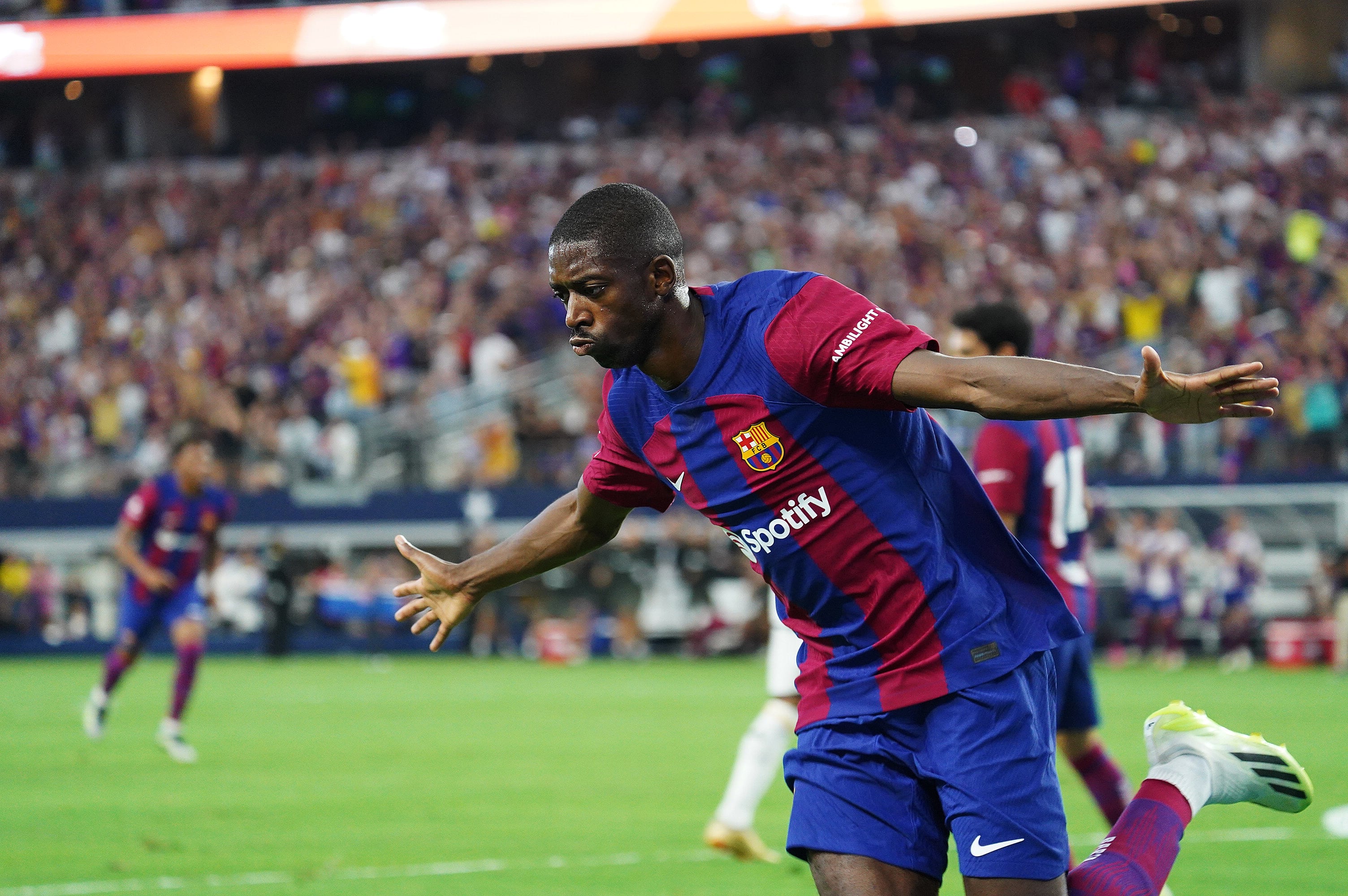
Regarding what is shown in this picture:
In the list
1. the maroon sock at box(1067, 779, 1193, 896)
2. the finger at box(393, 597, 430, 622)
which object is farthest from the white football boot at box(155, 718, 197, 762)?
the maroon sock at box(1067, 779, 1193, 896)

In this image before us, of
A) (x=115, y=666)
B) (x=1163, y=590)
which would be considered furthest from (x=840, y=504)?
(x=1163, y=590)

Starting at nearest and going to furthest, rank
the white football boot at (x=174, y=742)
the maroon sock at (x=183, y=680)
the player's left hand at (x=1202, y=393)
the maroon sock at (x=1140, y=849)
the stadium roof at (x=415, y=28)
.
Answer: the player's left hand at (x=1202, y=393)
the maroon sock at (x=1140, y=849)
the white football boot at (x=174, y=742)
the maroon sock at (x=183, y=680)
the stadium roof at (x=415, y=28)

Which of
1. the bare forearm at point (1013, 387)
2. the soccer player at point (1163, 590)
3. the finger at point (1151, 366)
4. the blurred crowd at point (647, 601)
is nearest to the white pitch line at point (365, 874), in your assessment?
the bare forearm at point (1013, 387)

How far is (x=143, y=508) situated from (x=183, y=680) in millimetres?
2005

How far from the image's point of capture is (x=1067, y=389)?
11.6ft

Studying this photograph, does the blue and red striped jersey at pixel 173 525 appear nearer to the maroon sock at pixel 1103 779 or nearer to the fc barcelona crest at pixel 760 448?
the maroon sock at pixel 1103 779

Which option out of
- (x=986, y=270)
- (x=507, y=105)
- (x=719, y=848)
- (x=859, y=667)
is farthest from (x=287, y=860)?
(x=507, y=105)

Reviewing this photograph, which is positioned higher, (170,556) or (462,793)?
(170,556)

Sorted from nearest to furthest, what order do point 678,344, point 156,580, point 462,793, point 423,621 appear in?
point 678,344, point 423,621, point 462,793, point 156,580

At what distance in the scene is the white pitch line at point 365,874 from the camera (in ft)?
24.6

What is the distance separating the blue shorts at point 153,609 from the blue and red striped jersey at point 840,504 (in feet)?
35.3

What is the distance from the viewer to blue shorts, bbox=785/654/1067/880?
12.9 ft

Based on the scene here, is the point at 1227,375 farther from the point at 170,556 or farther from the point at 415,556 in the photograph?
the point at 170,556

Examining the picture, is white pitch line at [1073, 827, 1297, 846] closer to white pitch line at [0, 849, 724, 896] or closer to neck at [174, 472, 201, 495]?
white pitch line at [0, 849, 724, 896]
